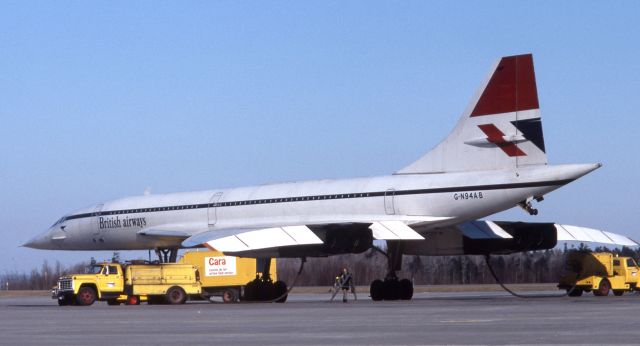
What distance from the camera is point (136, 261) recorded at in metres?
39.8

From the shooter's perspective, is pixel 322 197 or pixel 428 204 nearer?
pixel 428 204

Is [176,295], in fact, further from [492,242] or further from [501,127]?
[501,127]

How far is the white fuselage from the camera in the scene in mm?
33375

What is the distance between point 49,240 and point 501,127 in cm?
1988

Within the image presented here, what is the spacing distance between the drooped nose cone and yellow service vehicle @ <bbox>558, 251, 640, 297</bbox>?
1879cm

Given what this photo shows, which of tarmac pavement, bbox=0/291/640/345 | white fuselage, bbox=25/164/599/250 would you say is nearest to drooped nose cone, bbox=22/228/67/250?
white fuselage, bbox=25/164/599/250

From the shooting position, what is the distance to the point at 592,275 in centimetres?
4053

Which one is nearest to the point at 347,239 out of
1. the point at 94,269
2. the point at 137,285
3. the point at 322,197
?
the point at 322,197

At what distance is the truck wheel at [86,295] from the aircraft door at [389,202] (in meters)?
9.96

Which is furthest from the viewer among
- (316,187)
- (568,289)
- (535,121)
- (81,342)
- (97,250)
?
(97,250)

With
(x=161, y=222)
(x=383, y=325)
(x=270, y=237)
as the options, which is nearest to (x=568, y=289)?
(x=270, y=237)

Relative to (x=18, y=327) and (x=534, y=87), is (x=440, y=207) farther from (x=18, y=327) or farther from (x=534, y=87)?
(x=18, y=327)

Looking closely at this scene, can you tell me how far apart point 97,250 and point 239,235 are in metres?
11.3

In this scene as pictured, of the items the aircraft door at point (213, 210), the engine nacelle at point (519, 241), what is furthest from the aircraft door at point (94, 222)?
the engine nacelle at point (519, 241)
